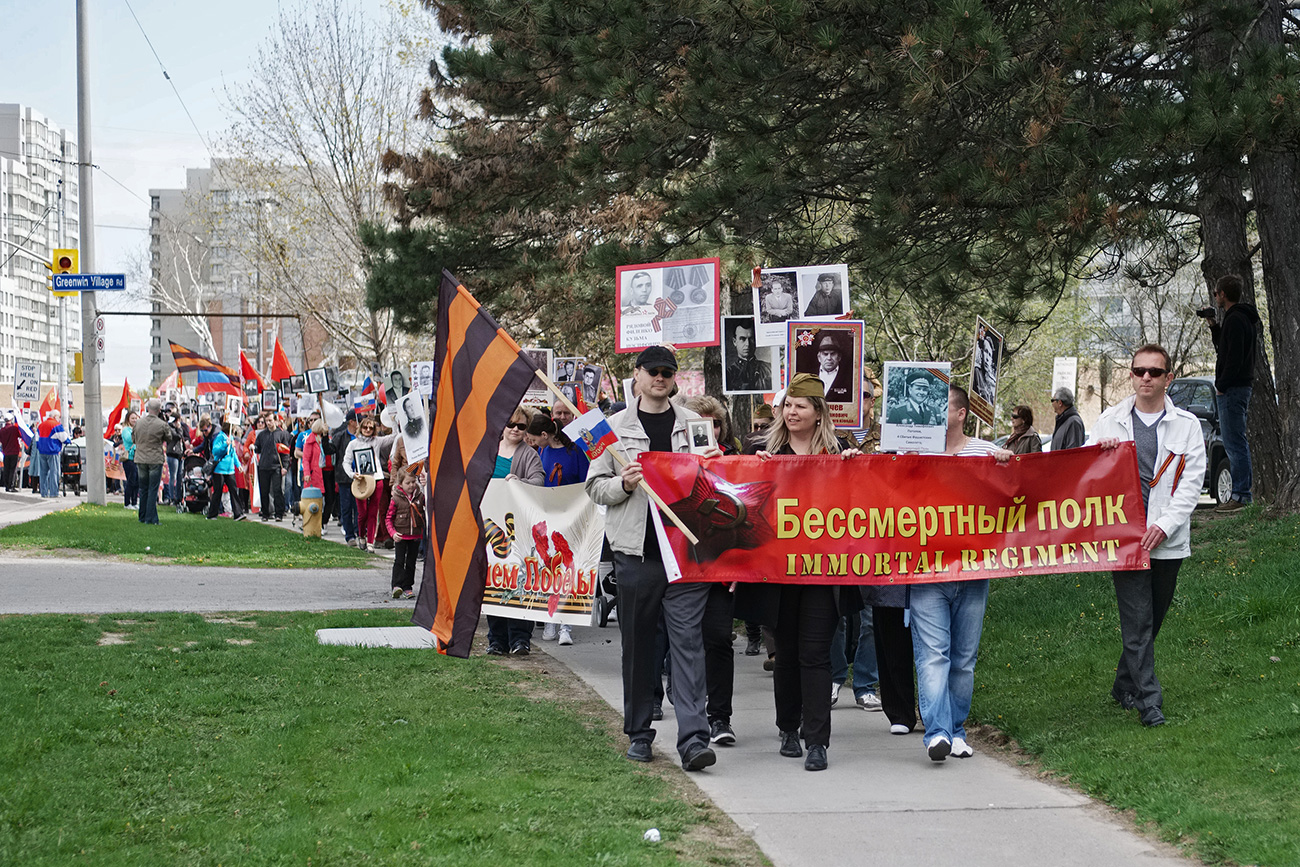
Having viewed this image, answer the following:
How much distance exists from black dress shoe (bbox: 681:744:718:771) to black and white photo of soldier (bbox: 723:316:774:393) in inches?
187

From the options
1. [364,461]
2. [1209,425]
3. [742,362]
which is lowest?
[364,461]

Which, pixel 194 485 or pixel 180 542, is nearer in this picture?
pixel 180 542

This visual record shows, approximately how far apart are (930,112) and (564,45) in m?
3.30

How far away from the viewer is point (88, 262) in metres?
26.5

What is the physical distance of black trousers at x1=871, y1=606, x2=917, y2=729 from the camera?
7773mm

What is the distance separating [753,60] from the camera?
36.2 feet

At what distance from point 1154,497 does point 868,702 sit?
239cm

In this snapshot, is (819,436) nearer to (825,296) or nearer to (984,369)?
(984,369)

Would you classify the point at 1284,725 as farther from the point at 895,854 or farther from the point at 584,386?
the point at 584,386

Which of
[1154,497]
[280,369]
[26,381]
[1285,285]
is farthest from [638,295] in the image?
[26,381]

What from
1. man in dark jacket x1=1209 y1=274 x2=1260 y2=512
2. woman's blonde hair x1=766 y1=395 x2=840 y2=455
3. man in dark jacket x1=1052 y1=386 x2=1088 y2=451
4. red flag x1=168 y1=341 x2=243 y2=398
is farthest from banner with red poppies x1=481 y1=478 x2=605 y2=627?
red flag x1=168 y1=341 x2=243 y2=398

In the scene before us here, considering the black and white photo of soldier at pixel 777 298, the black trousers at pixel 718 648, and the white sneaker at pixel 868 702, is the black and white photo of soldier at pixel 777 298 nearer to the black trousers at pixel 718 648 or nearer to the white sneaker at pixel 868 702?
the white sneaker at pixel 868 702

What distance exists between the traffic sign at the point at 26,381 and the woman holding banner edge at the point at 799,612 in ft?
108

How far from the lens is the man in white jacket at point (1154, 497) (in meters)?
7.31
